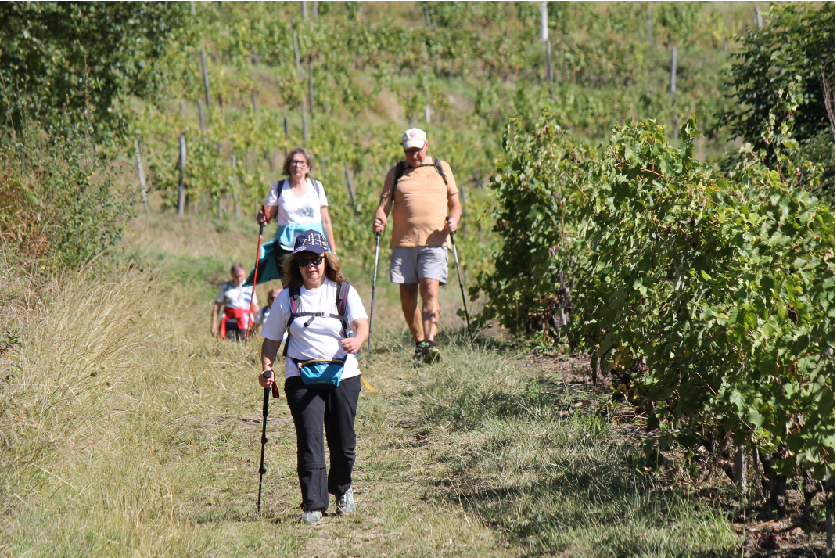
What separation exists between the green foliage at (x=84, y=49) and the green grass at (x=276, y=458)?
653 cm

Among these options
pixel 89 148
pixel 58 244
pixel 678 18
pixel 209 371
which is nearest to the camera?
pixel 209 371

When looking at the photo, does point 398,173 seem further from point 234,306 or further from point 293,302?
point 293,302

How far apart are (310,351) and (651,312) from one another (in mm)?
1753

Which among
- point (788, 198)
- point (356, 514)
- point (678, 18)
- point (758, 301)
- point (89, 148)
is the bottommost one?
point (356, 514)

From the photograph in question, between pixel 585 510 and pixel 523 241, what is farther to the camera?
pixel 523 241

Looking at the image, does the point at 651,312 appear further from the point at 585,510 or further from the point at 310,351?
the point at 310,351

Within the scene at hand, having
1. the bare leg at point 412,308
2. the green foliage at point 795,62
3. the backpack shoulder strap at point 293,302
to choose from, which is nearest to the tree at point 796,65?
the green foliage at point 795,62

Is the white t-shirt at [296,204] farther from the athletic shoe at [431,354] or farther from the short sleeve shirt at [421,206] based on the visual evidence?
the athletic shoe at [431,354]

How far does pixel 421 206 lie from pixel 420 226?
0.55ft

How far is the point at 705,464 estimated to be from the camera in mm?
4062

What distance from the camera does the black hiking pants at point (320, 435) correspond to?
13.5 feet

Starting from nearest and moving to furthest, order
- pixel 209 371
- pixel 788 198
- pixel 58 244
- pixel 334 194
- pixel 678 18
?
pixel 788 198 → pixel 209 371 → pixel 58 244 → pixel 334 194 → pixel 678 18

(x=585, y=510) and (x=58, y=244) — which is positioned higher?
(x=58, y=244)

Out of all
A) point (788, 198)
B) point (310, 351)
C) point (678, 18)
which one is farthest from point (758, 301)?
point (678, 18)
